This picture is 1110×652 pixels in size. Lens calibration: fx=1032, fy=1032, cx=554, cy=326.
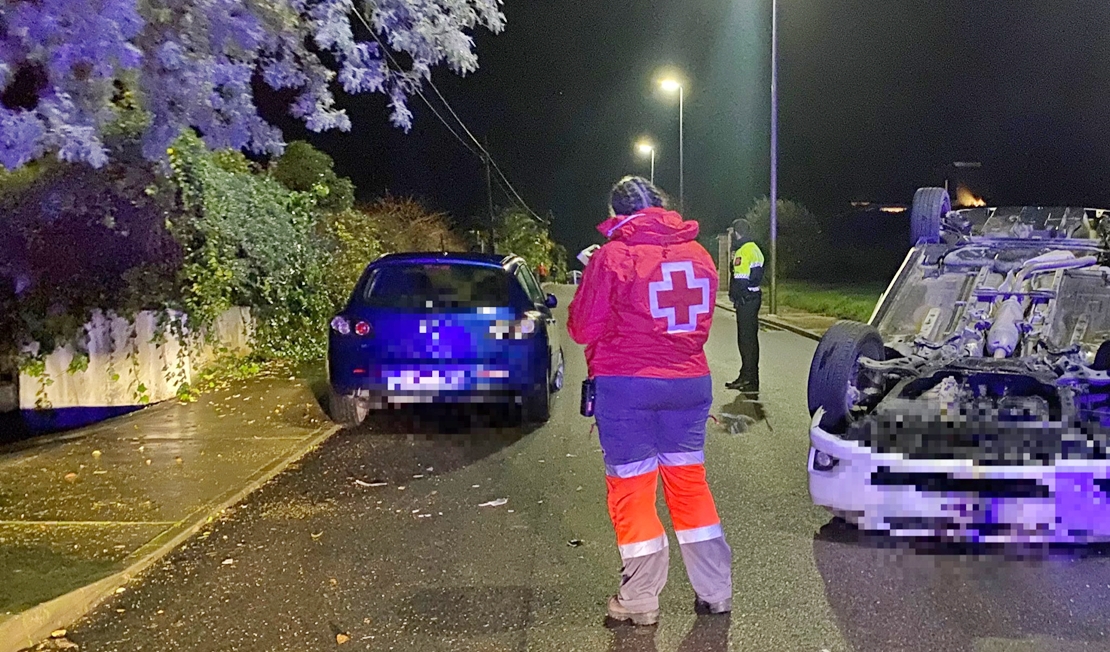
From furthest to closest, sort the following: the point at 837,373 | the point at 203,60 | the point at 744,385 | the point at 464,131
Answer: the point at 464,131
the point at 744,385
the point at 203,60
the point at 837,373

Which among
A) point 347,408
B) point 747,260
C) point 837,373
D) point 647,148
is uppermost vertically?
point 647,148

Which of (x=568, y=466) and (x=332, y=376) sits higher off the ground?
(x=332, y=376)

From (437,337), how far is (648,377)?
440 centimetres

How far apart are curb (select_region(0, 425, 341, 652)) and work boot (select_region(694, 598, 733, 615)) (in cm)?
291

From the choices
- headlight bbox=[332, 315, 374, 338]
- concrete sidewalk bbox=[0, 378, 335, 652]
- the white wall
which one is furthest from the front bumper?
the white wall

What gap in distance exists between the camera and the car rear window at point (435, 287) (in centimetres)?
884

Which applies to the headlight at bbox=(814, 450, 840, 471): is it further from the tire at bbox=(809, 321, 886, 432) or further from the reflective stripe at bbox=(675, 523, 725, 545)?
the reflective stripe at bbox=(675, 523, 725, 545)

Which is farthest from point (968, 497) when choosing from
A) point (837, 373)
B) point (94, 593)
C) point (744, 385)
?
point (744, 385)

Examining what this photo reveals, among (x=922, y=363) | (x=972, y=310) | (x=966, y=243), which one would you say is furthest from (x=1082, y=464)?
(x=966, y=243)

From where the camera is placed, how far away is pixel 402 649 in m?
4.42

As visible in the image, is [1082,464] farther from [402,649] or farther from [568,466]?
[568,466]

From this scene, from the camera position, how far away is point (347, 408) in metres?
9.25

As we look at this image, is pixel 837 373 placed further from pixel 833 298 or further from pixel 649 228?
pixel 833 298

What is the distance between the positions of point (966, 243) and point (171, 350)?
25.3 ft
